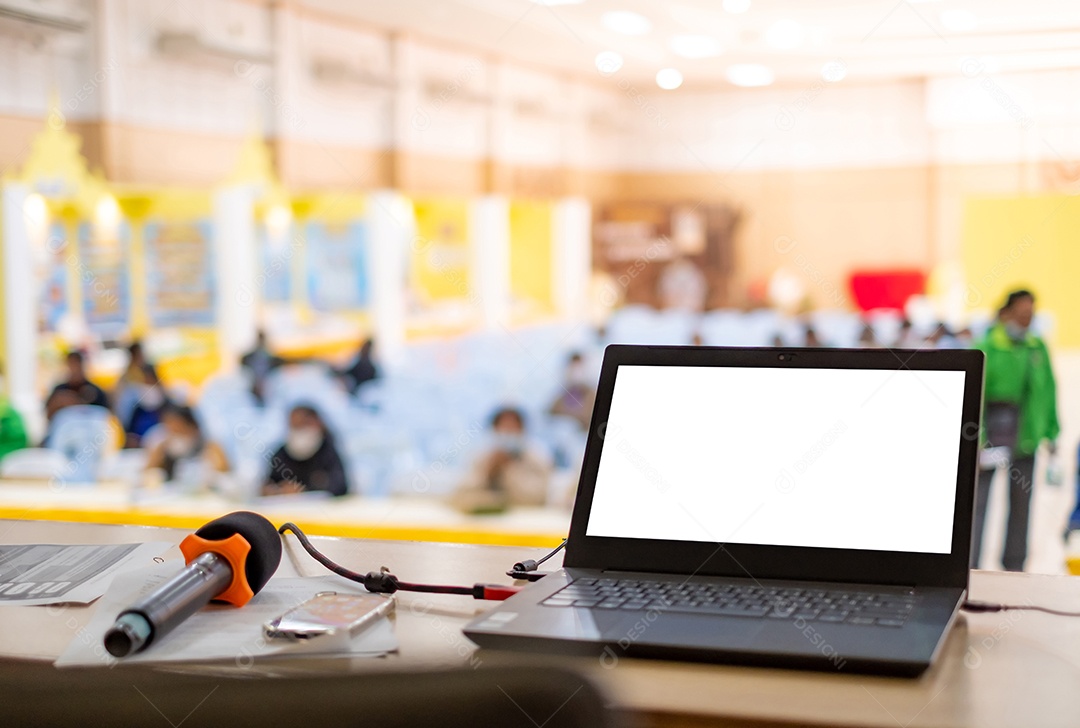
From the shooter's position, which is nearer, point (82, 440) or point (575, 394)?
point (82, 440)


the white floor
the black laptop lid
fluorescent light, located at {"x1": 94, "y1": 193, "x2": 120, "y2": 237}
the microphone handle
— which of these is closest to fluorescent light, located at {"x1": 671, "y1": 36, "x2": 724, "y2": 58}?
the white floor

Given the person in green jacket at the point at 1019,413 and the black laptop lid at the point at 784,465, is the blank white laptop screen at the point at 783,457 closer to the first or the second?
the black laptop lid at the point at 784,465

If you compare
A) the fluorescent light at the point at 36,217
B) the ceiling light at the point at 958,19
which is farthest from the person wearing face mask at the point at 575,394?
the ceiling light at the point at 958,19

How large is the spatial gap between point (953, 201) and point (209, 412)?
347 inches

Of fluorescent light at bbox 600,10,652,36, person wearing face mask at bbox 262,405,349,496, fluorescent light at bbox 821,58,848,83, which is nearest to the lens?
person wearing face mask at bbox 262,405,349,496

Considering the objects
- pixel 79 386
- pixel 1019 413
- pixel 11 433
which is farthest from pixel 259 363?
pixel 1019 413

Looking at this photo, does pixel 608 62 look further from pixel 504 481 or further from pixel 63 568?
pixel 63 568

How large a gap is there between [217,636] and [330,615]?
88 mm

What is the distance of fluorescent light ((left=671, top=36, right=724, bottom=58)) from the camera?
32.5 feet

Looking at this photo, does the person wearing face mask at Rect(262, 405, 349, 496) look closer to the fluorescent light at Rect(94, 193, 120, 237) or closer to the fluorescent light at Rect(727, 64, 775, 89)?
the fluorescent light at Rect(94, 193, 120, 237)

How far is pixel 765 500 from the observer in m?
1.05

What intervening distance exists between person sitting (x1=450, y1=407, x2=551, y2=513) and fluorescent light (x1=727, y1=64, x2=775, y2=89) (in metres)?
7.35

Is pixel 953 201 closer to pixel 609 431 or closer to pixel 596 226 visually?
pixel 596 226

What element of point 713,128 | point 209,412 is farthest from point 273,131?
point 713,128
